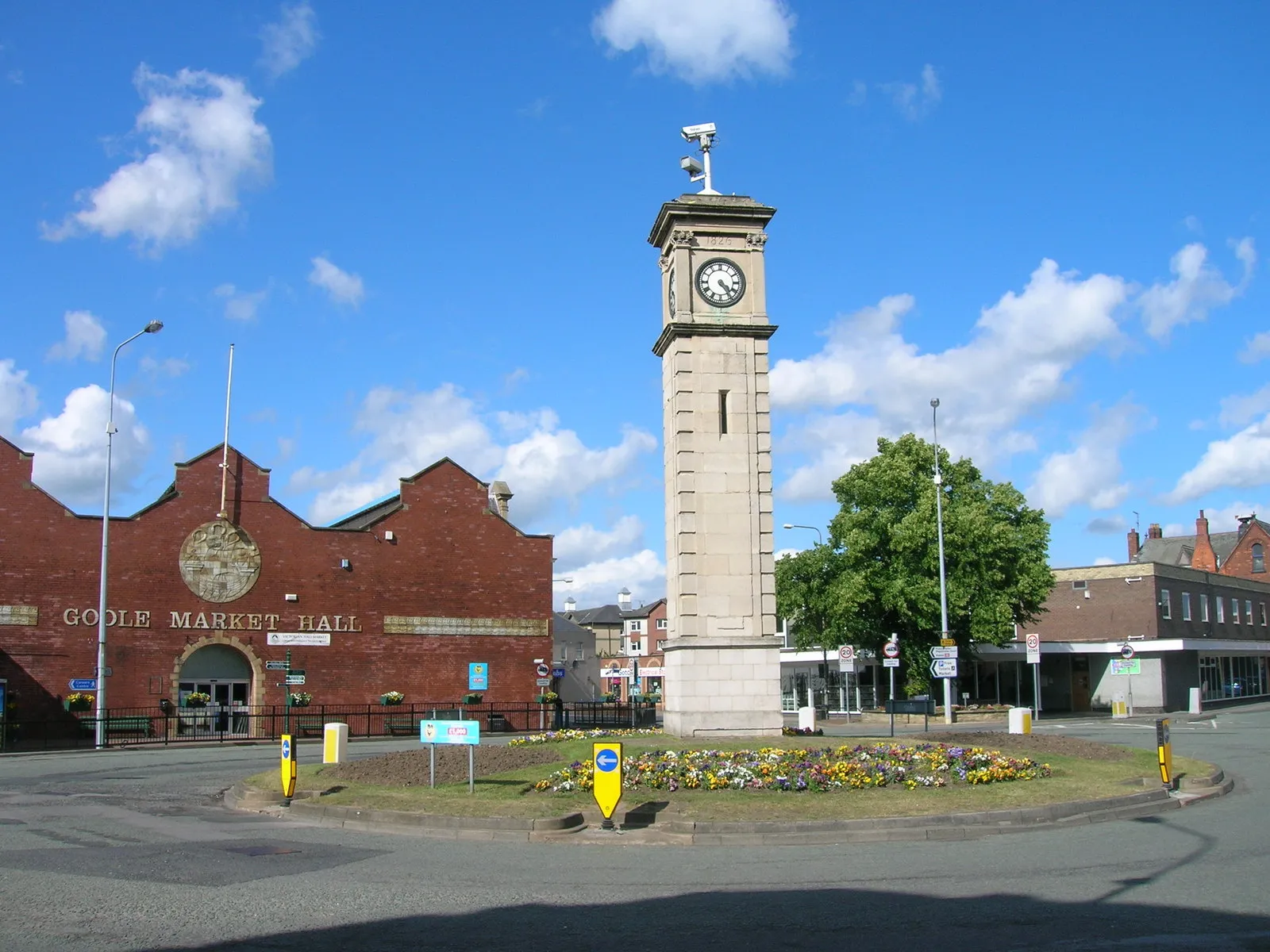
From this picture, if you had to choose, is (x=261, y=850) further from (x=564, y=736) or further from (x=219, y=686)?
(x=219, y=686)

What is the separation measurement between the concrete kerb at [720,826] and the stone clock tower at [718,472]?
9.50 m

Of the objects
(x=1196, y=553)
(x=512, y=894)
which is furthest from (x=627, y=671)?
(x=512, y=894)

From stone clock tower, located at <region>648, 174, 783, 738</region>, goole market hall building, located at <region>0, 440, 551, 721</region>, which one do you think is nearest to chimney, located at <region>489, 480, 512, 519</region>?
goole market hall building, located at <region>0, 440, 551, 721</region>

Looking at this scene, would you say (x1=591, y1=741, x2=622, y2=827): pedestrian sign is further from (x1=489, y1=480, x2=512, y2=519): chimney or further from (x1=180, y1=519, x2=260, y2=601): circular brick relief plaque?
(x1=489, y1=480, x2=512, y2=519): chimney

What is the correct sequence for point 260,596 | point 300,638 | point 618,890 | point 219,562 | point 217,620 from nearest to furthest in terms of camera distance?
point 618,890, point 217,620, point 219,562, point 260,596, point 300,638

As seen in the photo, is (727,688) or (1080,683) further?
(1080,683)

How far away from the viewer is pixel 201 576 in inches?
1649

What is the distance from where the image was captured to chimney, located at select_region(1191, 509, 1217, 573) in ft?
286

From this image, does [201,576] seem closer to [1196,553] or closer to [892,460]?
[892,460]

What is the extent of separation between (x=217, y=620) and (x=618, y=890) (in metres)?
33.8

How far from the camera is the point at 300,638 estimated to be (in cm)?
4316

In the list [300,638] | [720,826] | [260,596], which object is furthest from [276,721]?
[720,826]

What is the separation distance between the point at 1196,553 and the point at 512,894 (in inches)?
3500

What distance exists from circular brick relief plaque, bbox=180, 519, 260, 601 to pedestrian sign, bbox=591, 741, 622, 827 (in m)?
30.0
